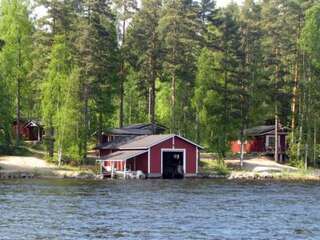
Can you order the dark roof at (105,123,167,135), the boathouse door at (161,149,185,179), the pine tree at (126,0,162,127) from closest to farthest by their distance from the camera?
1. the boathouse door at (161,149,185,179)
2. the dark roof at (105,123,167,135)
3. the pine tree at (126,0,162,127)

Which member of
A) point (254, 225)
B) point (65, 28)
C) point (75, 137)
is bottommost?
point (254, 225)

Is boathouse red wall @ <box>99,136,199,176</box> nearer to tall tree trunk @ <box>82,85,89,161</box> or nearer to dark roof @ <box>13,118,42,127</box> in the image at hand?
tall tree trunk @ <box>82,85,89,161</box>

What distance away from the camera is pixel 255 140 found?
82.5 meters

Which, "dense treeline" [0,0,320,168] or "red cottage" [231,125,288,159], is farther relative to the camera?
"red cottage" [231,125,288,159]

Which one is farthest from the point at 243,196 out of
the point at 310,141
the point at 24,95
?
the point at 24,95

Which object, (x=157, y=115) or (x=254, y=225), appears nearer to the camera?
(x=254, y=225)

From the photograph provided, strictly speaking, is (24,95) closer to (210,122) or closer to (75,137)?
(75,137)

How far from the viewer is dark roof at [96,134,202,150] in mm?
65250

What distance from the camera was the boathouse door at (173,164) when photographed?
216ft

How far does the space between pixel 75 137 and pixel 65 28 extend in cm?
1603

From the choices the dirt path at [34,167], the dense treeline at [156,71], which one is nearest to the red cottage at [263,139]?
the dense treeline at [156,71]

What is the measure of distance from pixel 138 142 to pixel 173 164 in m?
4.02

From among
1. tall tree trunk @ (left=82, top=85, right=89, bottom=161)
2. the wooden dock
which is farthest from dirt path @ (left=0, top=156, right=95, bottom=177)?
tall tree trunk @ (left=82, top=85, right=89, bottom=161)

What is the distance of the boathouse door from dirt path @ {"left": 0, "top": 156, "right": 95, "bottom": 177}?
8.57 metres
